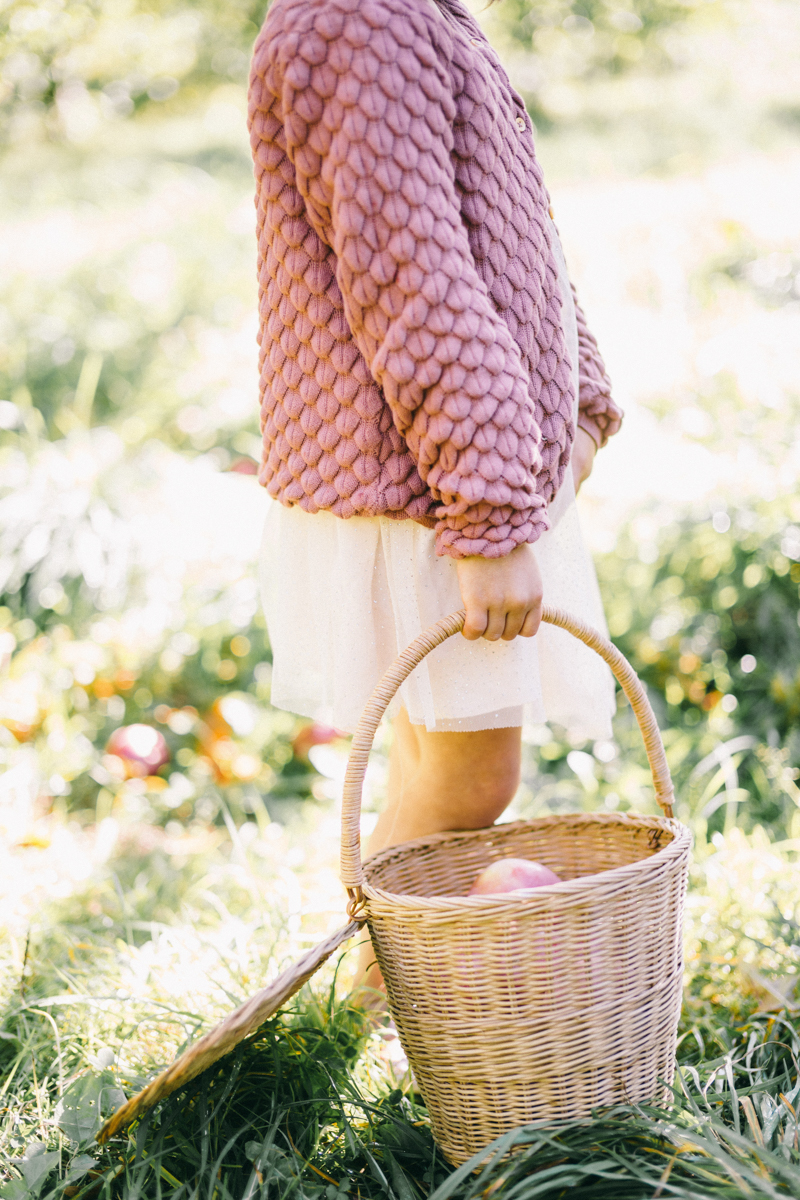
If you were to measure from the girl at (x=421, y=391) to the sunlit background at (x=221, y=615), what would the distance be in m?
0.63

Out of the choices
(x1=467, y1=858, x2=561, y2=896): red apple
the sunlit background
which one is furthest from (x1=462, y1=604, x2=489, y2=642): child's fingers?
the sunlit background

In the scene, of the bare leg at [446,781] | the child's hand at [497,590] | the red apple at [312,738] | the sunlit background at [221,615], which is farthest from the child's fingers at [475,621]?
the red apple at [312,738]

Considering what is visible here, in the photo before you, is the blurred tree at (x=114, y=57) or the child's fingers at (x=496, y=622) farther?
the blurred tree at (x=114, y=57)

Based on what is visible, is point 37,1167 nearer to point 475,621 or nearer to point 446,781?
point 446,781

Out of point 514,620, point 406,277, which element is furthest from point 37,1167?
point 406,277

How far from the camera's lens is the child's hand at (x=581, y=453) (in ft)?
4.95

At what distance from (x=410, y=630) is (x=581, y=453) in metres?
0.46

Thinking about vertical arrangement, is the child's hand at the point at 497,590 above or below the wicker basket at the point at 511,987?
above

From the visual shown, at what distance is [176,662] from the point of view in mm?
2863

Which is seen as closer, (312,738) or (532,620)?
(532,620)

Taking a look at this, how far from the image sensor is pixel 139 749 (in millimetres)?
2541

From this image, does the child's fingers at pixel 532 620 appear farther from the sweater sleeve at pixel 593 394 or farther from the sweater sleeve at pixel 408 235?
the sweater sleeve at pixel 593 394

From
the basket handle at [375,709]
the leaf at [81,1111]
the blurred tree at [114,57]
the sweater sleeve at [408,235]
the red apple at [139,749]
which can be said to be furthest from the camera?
the blurred tree at [114,57]

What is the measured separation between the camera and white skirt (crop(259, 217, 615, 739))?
4.28ft
